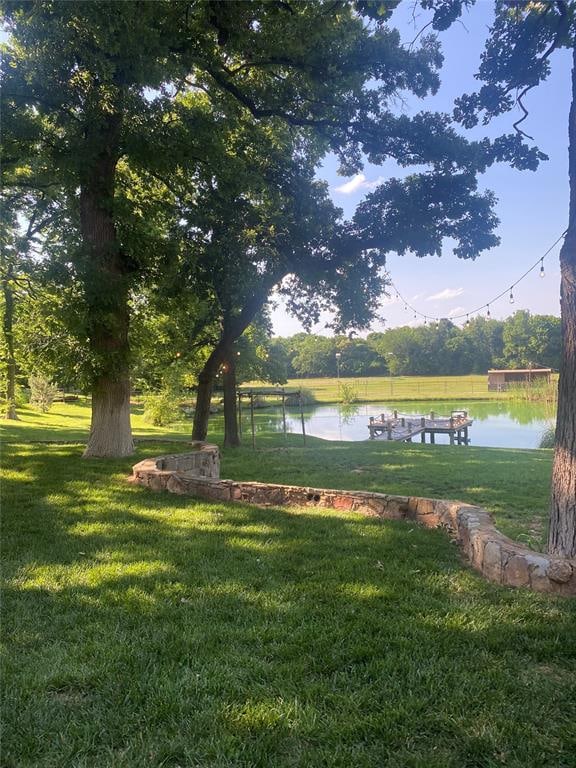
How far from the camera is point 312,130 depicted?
10.3 metres

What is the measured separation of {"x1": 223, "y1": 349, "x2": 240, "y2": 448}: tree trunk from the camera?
44.0 feet

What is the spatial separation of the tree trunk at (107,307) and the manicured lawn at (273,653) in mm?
3997

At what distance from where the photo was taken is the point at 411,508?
5.01m

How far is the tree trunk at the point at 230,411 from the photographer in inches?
528

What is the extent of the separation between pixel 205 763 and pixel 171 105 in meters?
9.19

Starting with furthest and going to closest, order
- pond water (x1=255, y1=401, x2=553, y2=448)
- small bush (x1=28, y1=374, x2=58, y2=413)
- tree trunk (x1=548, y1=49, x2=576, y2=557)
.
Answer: pond water (x1=255, y1=401, x2=553, y2=448) < small bush (x1=28, y1=374, x2=58, y2=413) < tree trunk (x1=548, y1=49, x2=576, y2=557)

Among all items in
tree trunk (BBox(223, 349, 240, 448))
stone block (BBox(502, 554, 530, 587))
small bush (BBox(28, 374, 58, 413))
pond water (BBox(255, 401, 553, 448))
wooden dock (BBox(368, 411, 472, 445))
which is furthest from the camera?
pond water (BBox(255, 401, 553, 448))

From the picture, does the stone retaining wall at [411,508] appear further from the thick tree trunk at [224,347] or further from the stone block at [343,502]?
the thick tree trunk at [224,347]

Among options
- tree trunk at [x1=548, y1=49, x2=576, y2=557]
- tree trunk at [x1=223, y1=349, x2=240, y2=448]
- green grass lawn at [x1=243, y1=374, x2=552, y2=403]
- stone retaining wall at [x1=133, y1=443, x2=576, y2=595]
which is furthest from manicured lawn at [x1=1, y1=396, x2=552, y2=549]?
green grass lawn at [x1=243, y1=374, x2=552, y2=403]

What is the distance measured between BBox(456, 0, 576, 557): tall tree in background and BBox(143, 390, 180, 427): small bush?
18096 millimetres

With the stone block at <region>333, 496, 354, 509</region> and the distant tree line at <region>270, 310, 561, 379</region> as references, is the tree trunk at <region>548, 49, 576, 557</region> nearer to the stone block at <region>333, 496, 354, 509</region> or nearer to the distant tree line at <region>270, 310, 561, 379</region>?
the stone block at <region>333, 496, 354, 509</region>

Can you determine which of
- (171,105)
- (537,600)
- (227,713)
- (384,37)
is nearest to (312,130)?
(384,37)

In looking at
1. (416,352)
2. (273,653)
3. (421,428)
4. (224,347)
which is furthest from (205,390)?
(416,352)

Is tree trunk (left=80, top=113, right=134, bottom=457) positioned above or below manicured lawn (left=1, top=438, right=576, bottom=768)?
above
